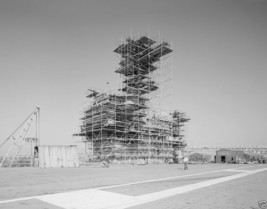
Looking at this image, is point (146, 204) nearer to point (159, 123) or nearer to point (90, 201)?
point (90, 201)

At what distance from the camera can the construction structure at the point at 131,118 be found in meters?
47.4

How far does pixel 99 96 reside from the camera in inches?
2008

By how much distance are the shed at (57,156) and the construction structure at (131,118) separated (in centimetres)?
1323

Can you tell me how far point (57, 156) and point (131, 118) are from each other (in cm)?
2127

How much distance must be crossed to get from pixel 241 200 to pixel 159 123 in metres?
48.4

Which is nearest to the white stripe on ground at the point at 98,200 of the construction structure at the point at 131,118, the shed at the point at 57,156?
the shed at the point at 57,156

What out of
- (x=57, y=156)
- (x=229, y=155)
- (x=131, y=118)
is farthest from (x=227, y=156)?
(x=57, y=156)

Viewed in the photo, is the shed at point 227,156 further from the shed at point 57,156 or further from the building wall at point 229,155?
the shed at point 57,156

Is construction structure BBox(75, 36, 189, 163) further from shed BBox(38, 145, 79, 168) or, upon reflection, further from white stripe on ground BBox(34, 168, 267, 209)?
white stripe on ground BBox(34, 168, 267, 209)

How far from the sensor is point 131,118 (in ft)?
165

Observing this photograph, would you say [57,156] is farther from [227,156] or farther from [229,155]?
[229,155]

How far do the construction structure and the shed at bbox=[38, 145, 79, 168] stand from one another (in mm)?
13226


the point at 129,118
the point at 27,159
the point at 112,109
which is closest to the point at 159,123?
the point at 129,118

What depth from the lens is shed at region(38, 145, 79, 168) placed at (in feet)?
100.0
